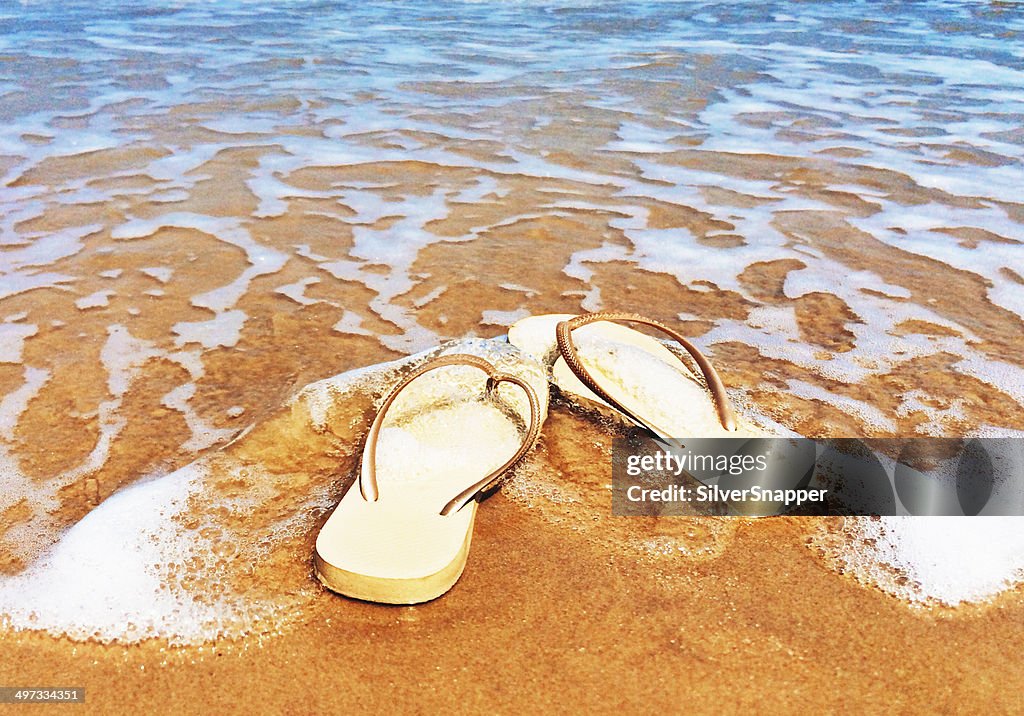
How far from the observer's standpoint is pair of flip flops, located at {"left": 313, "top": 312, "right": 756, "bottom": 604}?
142 cm

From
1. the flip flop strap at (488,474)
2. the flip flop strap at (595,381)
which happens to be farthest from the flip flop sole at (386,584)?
the flip flop strap at (595,381)

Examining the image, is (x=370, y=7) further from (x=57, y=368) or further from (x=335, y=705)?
(x=335, y=705)

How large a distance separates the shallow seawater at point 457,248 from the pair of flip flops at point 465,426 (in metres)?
0.12

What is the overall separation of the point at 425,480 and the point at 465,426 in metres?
0.23

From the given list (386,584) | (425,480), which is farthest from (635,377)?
(386,584)

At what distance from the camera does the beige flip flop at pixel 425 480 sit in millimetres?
1406

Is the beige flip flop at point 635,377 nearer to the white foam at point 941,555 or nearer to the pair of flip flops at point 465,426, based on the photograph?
the pair of flip flops at point 465,426
